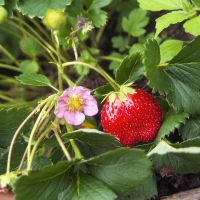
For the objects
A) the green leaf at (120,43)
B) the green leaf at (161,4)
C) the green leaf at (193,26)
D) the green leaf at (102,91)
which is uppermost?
the green leaf at (161,4)

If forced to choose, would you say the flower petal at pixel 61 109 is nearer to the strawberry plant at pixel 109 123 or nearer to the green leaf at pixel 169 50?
the strawberry plant at pixel 109 123

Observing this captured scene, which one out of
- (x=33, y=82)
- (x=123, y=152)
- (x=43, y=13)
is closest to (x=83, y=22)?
(x=43, y=13)

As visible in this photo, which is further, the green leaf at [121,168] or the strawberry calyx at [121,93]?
the strawberry calyx at [121,93]

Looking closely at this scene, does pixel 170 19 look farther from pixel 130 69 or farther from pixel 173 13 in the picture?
pixel 130 69

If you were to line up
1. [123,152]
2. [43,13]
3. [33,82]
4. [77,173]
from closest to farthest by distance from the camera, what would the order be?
1. [123,152]
2. [77,173]
3. [33,82]
4. [43,13]

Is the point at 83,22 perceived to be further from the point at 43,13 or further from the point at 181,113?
the point at 181,113

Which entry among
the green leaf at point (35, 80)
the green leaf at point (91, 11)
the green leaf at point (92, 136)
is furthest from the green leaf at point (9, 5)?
the green leaf at point (92, 136)

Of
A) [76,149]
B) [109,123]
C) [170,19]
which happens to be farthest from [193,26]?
[76,149]
